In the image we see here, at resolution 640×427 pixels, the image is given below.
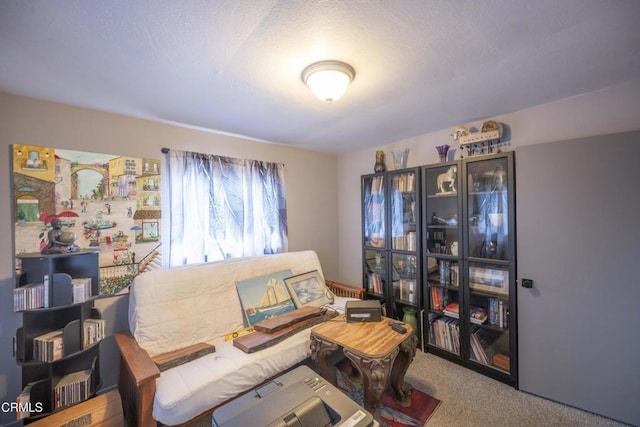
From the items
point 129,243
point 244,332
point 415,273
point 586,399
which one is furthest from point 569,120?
point 129,243

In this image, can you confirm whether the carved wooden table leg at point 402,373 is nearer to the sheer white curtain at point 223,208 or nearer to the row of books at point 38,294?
the sheer white curtain at point 223,208

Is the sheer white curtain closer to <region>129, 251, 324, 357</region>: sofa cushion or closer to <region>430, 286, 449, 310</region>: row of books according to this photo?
<region>129, 251, 324, 357</region>: sofa cushion

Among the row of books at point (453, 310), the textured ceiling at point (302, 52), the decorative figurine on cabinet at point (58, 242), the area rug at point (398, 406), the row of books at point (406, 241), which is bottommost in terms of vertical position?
the area rug at point (398, 406)

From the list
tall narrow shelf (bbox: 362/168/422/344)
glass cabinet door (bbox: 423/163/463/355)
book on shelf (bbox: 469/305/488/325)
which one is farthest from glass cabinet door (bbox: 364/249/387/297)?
book on shelf (bbox: 469/305/488/325)

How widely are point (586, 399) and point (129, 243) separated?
3.69 m

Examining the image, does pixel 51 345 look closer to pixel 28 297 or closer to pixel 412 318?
pixel 28 297

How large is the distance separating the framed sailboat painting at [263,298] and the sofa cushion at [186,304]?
0.07 metres

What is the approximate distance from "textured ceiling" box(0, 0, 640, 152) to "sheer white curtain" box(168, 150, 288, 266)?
57 centimetres

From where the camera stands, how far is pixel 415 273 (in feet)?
8.75

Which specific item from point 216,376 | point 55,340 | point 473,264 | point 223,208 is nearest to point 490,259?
point 473,264

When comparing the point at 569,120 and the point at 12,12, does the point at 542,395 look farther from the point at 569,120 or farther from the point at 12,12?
the point at 12,12

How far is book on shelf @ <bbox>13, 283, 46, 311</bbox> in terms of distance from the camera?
143 cm

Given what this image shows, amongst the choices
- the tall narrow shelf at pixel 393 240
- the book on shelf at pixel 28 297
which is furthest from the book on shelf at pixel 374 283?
the book on shelf at pixel 28 297

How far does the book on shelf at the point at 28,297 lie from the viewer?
1428 mm
